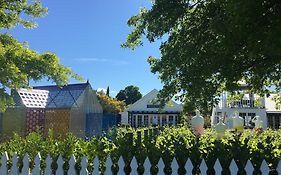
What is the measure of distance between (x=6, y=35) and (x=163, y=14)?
186 inches

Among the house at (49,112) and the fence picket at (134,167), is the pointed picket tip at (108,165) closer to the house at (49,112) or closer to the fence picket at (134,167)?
the fence picket at (134,167)

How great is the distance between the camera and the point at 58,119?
21.7 meters

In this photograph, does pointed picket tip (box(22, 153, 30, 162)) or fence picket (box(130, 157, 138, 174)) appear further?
pointed picket tip (box(22, 153, 30, 162))

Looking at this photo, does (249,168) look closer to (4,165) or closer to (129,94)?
(4,165)

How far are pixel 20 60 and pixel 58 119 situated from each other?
1404cm

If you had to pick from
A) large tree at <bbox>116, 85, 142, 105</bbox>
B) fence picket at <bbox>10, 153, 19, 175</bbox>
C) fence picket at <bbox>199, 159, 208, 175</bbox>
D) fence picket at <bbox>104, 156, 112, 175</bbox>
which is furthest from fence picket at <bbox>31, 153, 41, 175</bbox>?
large tree at <bbox>116, 85, 142, 105</bbox>

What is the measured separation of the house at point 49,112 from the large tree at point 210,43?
14690 mm

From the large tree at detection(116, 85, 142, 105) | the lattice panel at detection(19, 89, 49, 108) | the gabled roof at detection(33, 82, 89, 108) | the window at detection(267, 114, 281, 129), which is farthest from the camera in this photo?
the large tree at detection(116, 85, 142, 105)

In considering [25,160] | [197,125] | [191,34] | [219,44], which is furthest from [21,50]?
[197,125]

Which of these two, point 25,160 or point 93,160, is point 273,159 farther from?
point 25,160

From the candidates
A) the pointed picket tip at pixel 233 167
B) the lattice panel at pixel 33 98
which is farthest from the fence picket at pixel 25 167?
the lattice panel at pixel 33 98

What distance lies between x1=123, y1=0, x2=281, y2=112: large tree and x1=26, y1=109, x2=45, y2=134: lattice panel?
1544cm

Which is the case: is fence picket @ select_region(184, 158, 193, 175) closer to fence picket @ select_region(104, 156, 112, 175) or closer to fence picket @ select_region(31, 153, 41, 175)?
fence picket @ select_region(104, 156, 112, 175)

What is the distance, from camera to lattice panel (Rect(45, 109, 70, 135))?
844 inches
